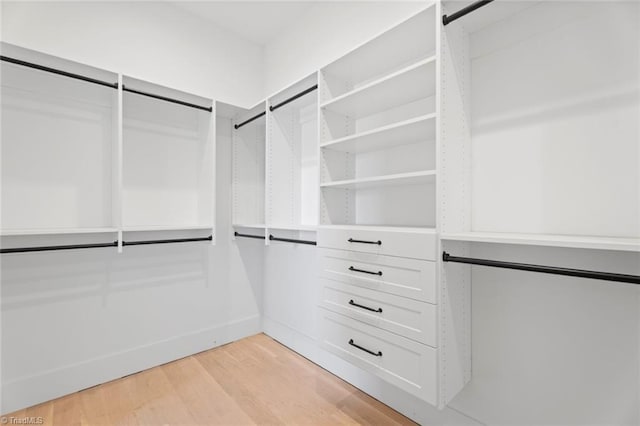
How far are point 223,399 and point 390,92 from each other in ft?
7.32

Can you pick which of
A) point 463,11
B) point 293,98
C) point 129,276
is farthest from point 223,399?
point 463,11

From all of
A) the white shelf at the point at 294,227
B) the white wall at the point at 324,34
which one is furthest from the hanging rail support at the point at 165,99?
the white shelf at the point at 294,227

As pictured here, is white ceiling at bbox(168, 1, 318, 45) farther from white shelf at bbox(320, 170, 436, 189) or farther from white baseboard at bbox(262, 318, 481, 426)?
white baseboard at bbox(262, 318, 481, 426)

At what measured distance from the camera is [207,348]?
278 centimetres

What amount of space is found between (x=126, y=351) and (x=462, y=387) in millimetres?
2371

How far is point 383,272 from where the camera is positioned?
5.10ft

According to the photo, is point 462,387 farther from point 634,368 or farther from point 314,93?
point 314,93

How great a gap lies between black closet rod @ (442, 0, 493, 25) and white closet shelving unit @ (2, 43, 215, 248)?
192cm

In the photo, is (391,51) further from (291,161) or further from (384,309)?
(384,309)

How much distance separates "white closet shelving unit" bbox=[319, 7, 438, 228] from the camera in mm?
1613

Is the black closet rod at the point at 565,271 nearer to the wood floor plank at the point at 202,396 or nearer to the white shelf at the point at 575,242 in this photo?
the white shelf at the point at 575,242

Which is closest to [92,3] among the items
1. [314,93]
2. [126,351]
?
[314,93]

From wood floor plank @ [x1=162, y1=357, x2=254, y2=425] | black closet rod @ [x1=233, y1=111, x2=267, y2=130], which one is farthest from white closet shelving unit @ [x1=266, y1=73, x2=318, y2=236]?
wood floor plank @ [x1=162, y1=357, x2=254, y2=425]

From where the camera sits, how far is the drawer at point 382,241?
1.39m
